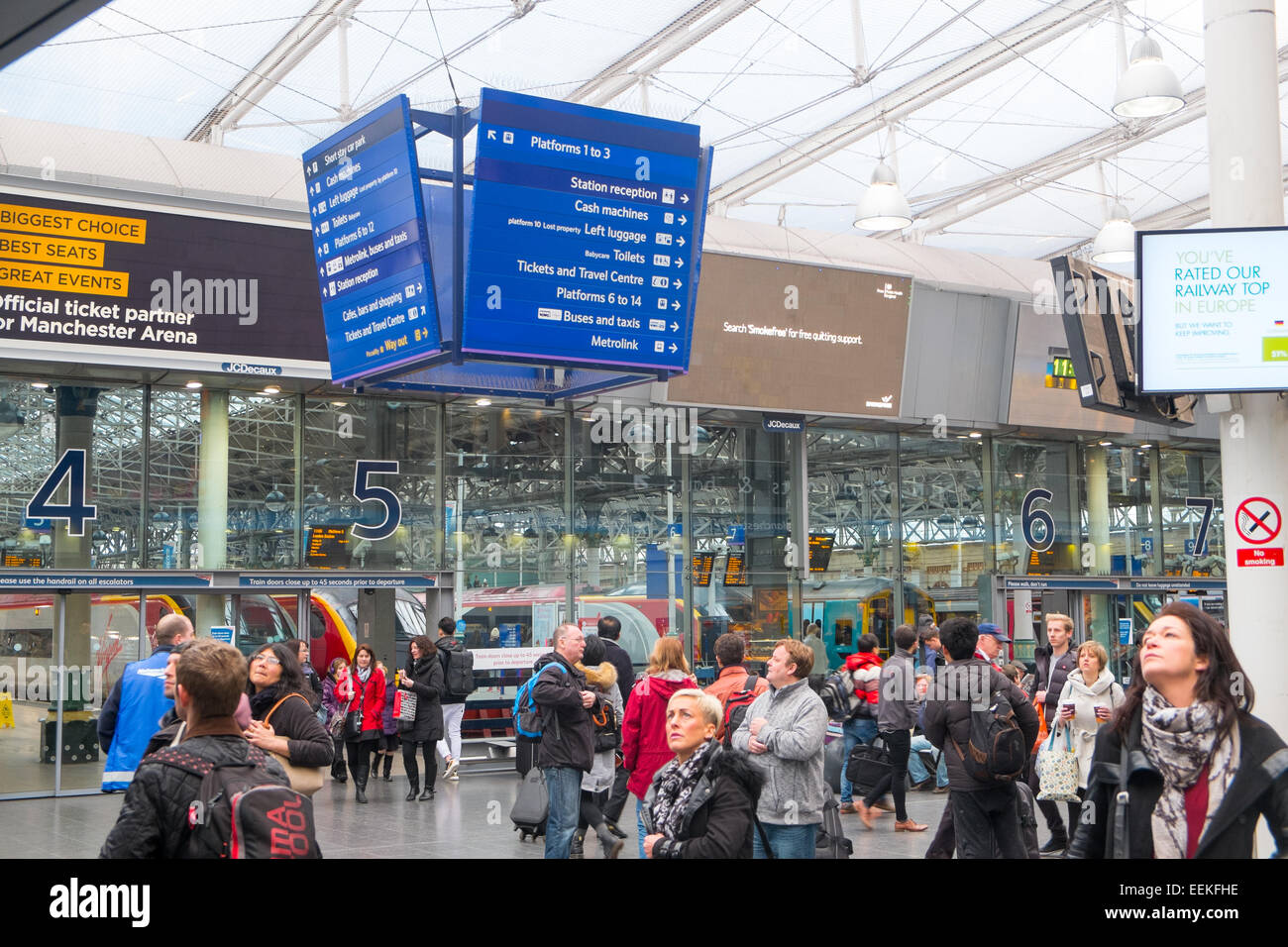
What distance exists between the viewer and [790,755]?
6285 mm

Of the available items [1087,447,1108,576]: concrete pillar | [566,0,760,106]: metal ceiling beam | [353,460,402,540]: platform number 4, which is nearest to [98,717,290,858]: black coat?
[353,460,402,540]: platform number 4

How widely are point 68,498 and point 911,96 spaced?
14.1 meters

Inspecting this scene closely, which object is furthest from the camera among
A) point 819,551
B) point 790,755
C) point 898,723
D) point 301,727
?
point 819,551

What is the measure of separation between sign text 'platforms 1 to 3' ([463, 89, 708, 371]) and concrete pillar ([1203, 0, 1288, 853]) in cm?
327

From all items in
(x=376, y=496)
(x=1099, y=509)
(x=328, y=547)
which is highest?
(x=376, y=496)

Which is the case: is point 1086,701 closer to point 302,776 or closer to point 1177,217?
point 302,776

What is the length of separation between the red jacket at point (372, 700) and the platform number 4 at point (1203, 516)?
1565 cm

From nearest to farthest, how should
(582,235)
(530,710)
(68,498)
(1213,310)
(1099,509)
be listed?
(1213,310), (582,235), (530,710), (68,498), (1099,509)

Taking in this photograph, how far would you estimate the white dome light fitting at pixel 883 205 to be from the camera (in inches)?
722

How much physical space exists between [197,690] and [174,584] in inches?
439

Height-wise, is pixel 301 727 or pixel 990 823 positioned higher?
pixel 301 727

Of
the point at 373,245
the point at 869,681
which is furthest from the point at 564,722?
the point at 869,681

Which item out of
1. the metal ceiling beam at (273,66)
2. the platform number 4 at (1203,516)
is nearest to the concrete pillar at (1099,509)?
the platform number 4 at (1203,516)

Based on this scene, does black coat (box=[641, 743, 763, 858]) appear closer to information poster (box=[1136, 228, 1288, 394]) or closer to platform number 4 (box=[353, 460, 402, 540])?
information poster (box=[1136, 228, 1288, 394])
